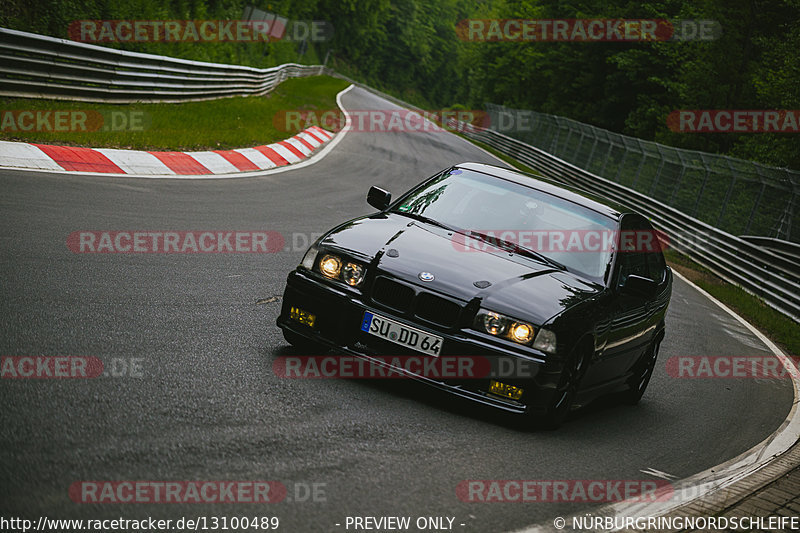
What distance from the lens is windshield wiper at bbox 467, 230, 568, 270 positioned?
6.37 metres

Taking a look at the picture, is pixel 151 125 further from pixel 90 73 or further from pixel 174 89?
pixel 174 89

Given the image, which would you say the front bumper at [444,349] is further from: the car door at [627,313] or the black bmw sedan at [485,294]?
the car door at [627,313]

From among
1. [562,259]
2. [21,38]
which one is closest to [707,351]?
[562,259]

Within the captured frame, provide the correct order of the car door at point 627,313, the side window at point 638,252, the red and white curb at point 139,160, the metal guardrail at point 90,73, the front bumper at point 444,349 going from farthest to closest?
the metal guardrail at point 90,73, the red and white curb at point 139,160, the side window at point 638,252, the car door at point 627,313, the front bumper at point 444,349

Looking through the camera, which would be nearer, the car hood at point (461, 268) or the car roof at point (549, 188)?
the car hood at point (461, 268)

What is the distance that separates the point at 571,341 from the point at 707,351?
588 cm

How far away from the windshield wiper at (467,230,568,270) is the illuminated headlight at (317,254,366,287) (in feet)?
3.70

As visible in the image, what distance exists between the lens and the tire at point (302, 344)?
19.2 ft

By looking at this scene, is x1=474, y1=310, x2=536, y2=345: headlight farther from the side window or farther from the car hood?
the side window

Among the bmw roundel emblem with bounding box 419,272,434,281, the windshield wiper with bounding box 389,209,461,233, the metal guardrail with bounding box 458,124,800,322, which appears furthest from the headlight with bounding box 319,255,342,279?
the metal guardrail with bounding box 458,124,800,322

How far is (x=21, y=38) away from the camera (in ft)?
43.8

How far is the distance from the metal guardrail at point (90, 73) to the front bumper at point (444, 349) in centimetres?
937

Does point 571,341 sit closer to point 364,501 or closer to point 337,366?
point 337,366

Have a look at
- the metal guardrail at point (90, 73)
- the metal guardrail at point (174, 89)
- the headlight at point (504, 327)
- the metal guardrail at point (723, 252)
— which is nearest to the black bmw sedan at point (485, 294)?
the headlight at point (504, 327)
